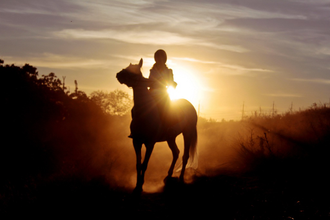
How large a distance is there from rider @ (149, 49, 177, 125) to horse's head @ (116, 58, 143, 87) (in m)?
0.62

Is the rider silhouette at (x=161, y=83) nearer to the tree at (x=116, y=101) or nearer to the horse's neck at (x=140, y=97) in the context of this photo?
the horse's neck at (x=140, y=97)

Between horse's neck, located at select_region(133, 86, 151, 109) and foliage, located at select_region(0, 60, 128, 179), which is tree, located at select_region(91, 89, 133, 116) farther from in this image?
horse's neck, located at select_region(133, 86, 151, 109)

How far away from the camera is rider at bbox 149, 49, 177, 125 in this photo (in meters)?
9.23

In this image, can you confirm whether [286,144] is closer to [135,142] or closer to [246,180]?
[246,180]

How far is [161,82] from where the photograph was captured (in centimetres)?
949

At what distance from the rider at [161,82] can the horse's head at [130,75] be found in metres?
0.62

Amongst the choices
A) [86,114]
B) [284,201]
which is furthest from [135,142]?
[86,114]

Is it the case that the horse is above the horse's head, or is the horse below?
below

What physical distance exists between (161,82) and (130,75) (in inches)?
53.3

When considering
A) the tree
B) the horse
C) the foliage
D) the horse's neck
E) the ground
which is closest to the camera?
the ground

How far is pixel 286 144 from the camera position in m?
12.7

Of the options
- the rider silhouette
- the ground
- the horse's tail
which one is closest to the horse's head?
the rider silhouette

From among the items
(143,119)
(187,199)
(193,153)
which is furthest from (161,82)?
(193,153)

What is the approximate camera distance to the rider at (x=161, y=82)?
923cm
